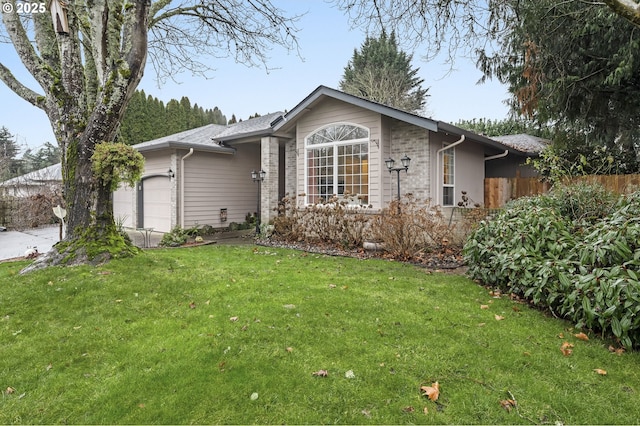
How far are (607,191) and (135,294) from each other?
7793 mm

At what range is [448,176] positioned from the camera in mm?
10242

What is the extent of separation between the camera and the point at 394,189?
9.91 metres

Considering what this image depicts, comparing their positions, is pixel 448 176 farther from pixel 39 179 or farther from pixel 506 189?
pixel 39 179

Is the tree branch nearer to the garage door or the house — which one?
the house

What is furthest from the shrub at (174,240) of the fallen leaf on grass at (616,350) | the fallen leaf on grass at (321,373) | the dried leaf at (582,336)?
the fallen leaf on grass at (616,350)

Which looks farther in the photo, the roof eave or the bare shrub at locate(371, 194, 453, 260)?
the roof eave

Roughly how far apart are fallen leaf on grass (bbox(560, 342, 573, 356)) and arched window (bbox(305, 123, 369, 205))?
21.4ft

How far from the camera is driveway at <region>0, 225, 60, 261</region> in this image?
28.8 ft

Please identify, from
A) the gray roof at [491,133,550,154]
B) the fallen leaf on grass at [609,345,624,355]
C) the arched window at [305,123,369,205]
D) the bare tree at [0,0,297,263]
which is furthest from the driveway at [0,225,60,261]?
the gray roof at [491,133,550,154]

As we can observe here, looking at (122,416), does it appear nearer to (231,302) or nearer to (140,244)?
(231,302)

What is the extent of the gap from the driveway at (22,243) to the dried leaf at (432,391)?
9655 millimetres

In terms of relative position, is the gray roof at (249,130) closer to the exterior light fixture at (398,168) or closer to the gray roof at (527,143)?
the exterior light fixture at (398,168)

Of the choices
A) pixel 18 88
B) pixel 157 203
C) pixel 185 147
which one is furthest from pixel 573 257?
pixel 157 203

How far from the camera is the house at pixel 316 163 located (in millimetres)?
9609
